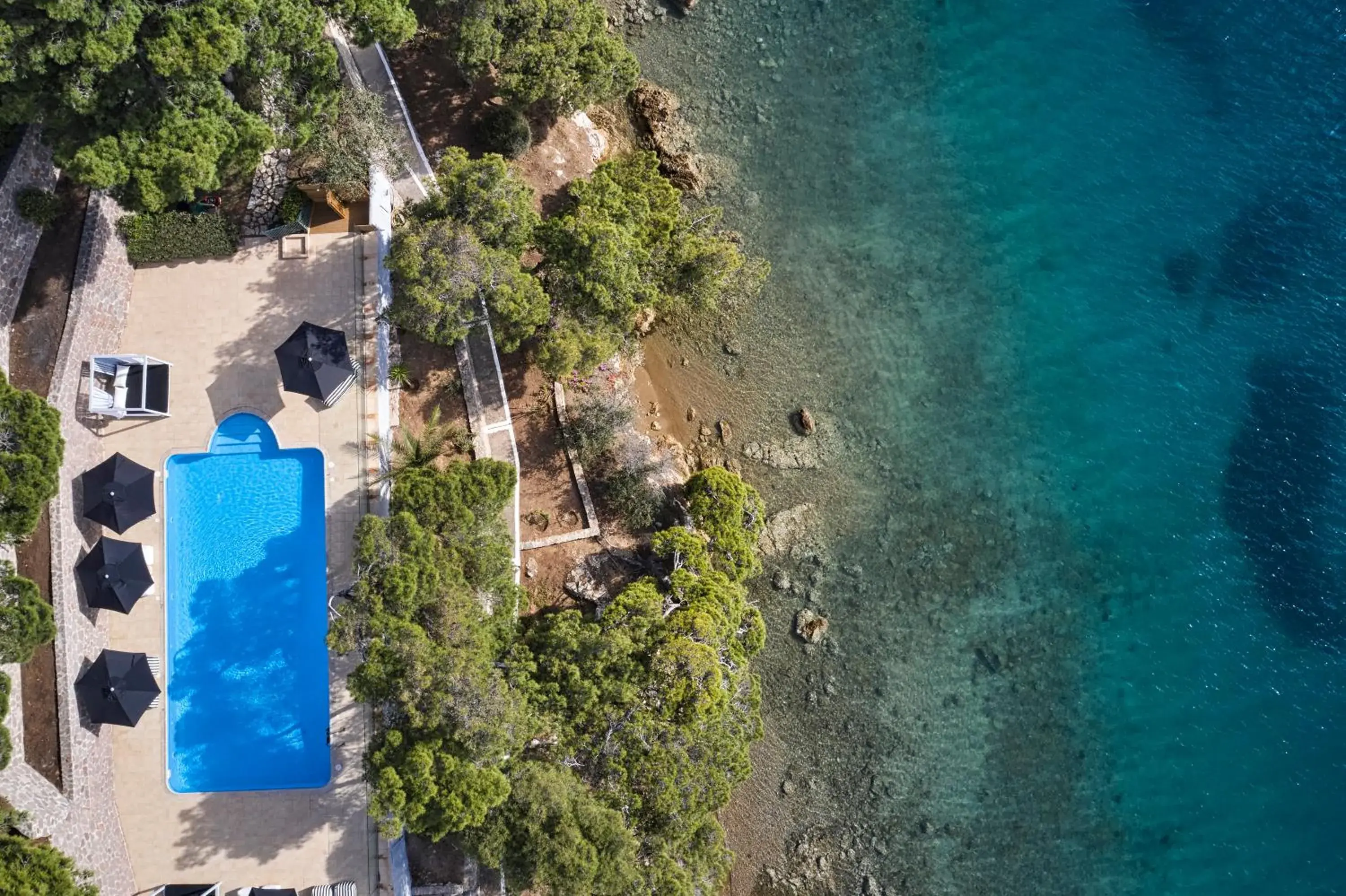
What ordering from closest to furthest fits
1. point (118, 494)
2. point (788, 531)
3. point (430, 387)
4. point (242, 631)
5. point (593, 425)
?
point (118, 494)
point (242, 631)
point (430, 387)
point (593, 425)
point (788, 531)

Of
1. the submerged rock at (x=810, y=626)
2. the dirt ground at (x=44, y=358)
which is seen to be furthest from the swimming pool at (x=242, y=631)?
the submerged rock at (x=810, y=626)

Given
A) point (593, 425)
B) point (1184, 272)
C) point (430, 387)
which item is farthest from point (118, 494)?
point (1184, 272)

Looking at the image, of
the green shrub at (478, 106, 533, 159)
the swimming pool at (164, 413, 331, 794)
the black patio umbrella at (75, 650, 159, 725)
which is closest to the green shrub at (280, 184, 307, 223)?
the green shrub at (478, 106, 533, 159)

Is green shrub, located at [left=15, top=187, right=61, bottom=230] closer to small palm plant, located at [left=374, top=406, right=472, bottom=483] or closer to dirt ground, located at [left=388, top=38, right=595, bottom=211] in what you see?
dirt ground, located at [left=388, top=38, right=595, bottom=211]

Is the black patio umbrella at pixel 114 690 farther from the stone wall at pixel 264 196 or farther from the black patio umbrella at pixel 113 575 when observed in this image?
the stone wall at pixel 264 196

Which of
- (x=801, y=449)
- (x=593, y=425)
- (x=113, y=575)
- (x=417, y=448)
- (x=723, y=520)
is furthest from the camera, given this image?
(x=801, y=449)

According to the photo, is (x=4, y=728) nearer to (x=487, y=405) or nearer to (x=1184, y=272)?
(x=487, y=405)
